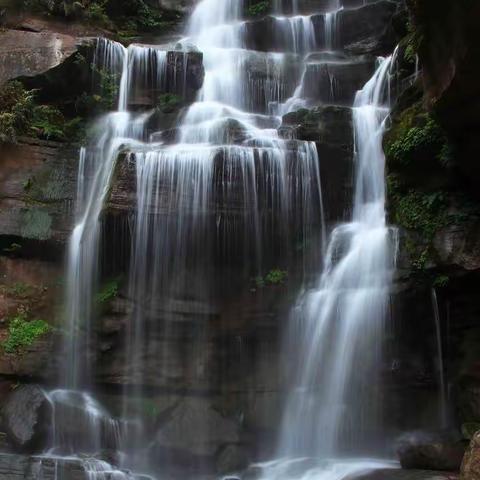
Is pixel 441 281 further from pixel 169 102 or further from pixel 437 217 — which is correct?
pixel 169 102

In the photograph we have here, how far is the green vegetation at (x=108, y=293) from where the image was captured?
12562 mm

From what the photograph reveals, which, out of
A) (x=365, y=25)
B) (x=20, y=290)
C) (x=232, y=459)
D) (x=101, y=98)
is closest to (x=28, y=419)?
(x=20, y=290)

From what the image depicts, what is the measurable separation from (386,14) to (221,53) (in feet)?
16.7

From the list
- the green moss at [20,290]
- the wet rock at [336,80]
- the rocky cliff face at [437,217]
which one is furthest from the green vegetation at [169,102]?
the rocky cliff face at [437,217]

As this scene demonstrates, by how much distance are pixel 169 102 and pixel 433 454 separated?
35.9 ft

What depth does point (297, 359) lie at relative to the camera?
11641mm

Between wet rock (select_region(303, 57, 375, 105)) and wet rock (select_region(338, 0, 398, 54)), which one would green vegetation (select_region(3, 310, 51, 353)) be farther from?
wet rock (select_region(338, 0, 398, 54))

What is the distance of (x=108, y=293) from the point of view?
1259 cm

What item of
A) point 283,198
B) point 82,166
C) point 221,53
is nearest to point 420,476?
point 283,198

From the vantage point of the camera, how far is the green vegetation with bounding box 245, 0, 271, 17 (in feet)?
71.4

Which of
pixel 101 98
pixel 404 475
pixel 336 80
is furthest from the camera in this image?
pixel 336 80

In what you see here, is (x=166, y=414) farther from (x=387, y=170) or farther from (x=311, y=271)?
(x=387, y=170)

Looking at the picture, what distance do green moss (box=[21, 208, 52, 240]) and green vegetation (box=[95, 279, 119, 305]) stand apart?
1.96 meters

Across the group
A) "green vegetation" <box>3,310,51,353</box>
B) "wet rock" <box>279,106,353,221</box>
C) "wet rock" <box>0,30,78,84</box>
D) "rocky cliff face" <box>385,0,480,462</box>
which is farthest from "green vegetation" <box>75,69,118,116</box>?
"rocky cliff face" <box>385,0,480,462</box>
